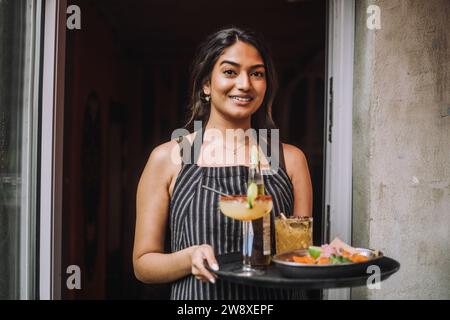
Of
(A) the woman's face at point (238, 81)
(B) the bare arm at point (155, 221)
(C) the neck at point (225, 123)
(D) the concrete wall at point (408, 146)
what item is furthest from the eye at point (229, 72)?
(D) the concrete wall at point (408, 146)

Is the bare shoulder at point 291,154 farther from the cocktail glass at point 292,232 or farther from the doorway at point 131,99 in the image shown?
the doorway at point 131,99

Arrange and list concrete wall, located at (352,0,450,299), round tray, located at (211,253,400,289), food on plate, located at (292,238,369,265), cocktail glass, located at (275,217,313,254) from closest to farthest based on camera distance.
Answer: round tray, located at (211,253,400,289) → food on plate, located at (292,238,369,265) → cocktail glass, located at (275,217,313,254) → concrete wall, located at (352,0,450,299)

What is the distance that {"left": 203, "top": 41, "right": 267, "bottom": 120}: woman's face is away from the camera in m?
2.00

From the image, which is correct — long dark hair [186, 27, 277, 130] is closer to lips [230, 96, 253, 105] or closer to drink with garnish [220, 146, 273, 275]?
lips [230, 96, 253, 105]

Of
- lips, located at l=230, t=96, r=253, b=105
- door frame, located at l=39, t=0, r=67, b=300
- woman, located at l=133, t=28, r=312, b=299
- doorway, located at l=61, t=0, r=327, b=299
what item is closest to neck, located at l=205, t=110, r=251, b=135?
woman, located at l=133, t=28, r=312, b=299

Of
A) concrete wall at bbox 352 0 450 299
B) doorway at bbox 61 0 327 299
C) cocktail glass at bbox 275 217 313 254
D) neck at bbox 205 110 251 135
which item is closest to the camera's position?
cocktail glass at bbox 275 217 313 254

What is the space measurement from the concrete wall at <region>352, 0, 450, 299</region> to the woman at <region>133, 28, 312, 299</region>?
0.36 m

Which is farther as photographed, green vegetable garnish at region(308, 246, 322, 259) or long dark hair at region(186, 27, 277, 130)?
long dark hair at region(186, 27, 277, 130)

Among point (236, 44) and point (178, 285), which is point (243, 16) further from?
point (178, 285)

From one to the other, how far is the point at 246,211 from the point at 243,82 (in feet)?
1.85

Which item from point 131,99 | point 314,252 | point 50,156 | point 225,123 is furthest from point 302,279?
point 131,99

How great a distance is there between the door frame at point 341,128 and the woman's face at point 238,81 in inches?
21.3

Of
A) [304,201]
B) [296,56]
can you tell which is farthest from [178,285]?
[296,56]

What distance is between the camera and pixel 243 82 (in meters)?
1.98
